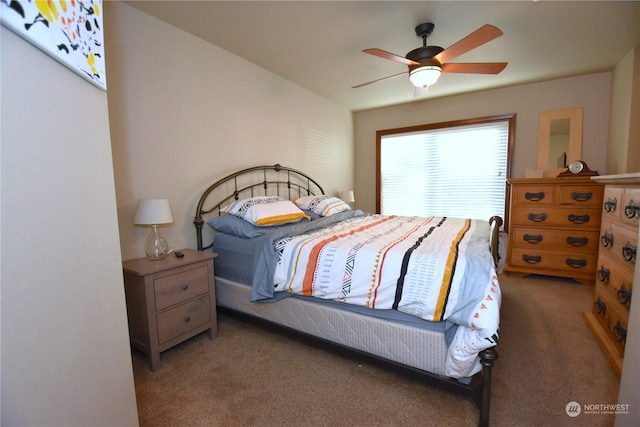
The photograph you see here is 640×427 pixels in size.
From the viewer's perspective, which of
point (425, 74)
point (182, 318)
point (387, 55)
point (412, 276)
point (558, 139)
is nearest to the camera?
point (412, 276)

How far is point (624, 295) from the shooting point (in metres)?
1.70

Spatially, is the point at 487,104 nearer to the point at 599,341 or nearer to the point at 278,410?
the point at 599,341

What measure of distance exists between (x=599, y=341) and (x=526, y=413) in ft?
3.51

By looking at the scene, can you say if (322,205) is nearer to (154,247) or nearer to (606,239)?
(154,247)

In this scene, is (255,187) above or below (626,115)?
below

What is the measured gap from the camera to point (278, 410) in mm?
1471

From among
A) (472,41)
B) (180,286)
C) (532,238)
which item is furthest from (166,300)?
(532,238)

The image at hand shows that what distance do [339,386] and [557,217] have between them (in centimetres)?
315

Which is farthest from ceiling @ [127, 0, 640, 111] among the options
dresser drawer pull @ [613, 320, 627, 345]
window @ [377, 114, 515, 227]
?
dresser drawer pull @ [613, 320, 627, 345]

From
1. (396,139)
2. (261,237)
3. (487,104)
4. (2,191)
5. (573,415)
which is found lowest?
(573,415)

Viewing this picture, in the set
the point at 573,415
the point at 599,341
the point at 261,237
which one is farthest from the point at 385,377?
the point at 599,341

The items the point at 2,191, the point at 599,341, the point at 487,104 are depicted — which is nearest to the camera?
the point at 2,191

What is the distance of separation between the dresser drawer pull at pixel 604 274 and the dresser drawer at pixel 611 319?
0.09 meters

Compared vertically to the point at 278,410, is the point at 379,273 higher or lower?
higher
